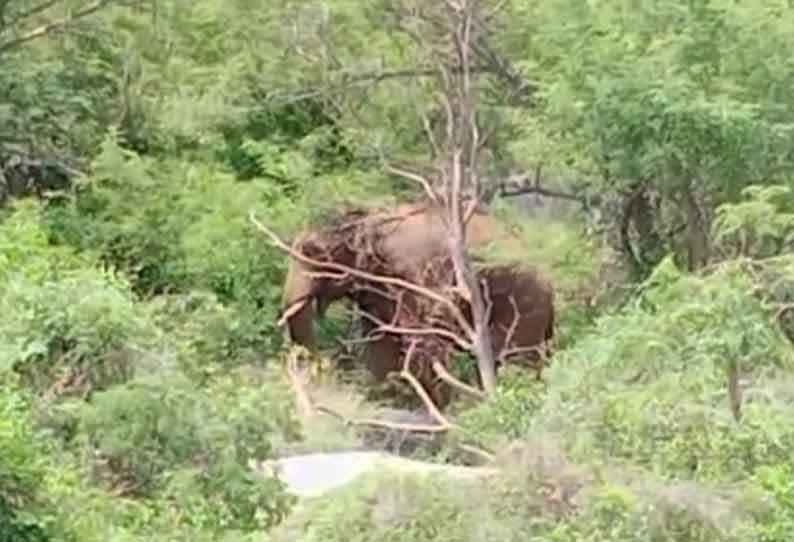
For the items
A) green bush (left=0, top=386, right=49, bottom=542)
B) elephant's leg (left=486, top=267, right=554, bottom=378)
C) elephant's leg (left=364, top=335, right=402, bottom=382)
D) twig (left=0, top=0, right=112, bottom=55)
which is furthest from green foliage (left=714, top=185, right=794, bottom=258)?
twig (left=0, top=0, right=112, bottom=55)

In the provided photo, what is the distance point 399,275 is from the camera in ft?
30.2

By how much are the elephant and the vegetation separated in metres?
0.14

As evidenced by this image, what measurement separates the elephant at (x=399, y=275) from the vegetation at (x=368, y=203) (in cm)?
14

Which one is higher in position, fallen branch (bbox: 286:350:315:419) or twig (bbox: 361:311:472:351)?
twig (bbox: 361:311:472:351)

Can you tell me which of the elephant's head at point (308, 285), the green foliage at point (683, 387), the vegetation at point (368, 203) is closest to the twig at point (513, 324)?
the vegetation at point (368, 203)

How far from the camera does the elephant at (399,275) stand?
9094 millimetres

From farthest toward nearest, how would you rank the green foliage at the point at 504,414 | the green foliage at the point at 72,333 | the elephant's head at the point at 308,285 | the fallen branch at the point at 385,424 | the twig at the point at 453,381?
the elephant's head at the point at 308,285
the twig at the point at 453,381
the fallen branch at the point at 385,424
the green foliage at the point at 504,414
the green foliage at the point at 72,333

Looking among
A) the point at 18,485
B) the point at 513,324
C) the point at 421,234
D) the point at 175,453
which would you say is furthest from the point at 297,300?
the point at 18,485

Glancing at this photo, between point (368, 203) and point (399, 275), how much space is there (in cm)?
52

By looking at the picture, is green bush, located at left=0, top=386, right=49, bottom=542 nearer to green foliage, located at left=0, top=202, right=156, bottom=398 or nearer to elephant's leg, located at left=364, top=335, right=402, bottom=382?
green foliage, located at left=0, top=202, right=156, bottom=398

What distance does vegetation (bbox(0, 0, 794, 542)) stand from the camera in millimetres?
5371

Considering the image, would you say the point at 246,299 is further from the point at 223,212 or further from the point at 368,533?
the point at 368,533

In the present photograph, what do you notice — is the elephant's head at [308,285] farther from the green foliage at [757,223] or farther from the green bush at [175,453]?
the green bush at [175,453]

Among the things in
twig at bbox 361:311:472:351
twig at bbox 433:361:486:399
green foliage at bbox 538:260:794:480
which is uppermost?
green foliage at bbox 538:260:794:480
